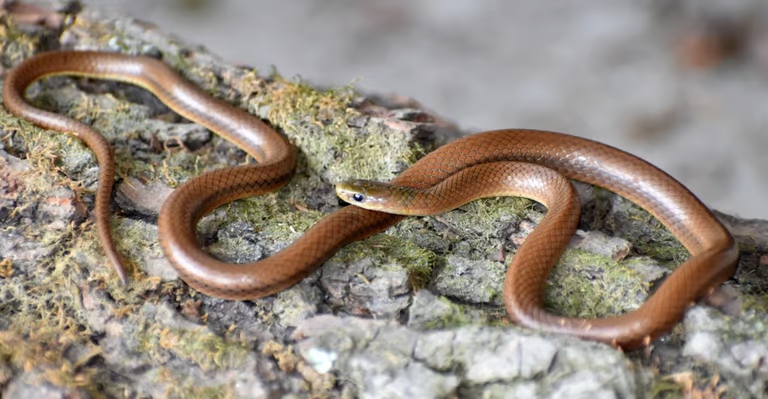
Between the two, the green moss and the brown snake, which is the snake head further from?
the green moss

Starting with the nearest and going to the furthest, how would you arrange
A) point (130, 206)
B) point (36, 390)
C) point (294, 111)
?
point (36, 390) → point (130, 206) → point (294, 111)

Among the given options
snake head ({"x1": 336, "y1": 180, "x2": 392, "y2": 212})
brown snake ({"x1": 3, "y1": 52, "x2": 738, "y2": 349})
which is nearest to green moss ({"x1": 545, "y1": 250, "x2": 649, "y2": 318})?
brown snake ({"x1": 3, "y1": 52, "x2": 738, "y2": 349})

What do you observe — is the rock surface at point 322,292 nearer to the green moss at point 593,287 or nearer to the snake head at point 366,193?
the green moss at point 593,287

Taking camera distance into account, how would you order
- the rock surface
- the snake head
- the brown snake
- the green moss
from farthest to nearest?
the snake head < the green moss < the brown snake < the rock surface

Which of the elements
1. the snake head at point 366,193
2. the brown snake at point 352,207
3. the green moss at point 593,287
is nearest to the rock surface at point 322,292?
the green moss at point 593,287

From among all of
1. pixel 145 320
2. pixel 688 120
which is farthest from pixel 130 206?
pixel 688 120

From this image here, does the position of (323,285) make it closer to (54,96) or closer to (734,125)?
(54,96)
